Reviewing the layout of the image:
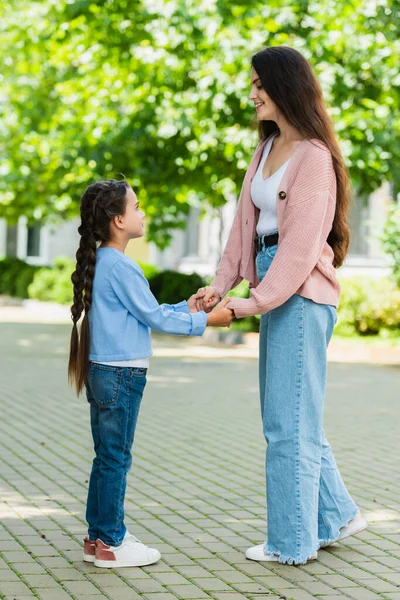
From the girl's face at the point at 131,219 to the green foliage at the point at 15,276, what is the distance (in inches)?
974

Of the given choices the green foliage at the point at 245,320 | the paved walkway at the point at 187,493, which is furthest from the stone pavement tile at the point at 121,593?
the green foliage at the point at 245,320

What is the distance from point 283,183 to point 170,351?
1189 centimetres

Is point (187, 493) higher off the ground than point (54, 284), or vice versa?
point (54, 284)

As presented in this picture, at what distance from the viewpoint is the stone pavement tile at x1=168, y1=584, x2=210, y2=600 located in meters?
4.35

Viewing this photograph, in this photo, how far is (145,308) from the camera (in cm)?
460

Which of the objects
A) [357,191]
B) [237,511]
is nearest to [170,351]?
[357,191]

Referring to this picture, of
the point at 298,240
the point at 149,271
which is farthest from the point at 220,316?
the point at 149,271

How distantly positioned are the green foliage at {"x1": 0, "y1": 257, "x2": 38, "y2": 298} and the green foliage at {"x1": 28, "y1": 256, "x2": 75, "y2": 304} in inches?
18.3

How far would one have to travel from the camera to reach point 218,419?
961 centimetres

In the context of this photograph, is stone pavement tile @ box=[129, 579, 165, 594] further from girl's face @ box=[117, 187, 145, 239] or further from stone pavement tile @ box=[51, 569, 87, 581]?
girl's face @ box=[117, 187, 145, 239]

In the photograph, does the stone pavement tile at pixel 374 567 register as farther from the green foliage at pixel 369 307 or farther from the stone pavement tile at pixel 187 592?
the green foliage at pixel 369 307

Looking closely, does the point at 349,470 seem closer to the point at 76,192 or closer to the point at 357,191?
the point at 357,191

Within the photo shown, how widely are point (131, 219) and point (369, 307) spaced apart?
13.1 meters

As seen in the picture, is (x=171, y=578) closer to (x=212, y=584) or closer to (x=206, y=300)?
(x=212, y=584)
